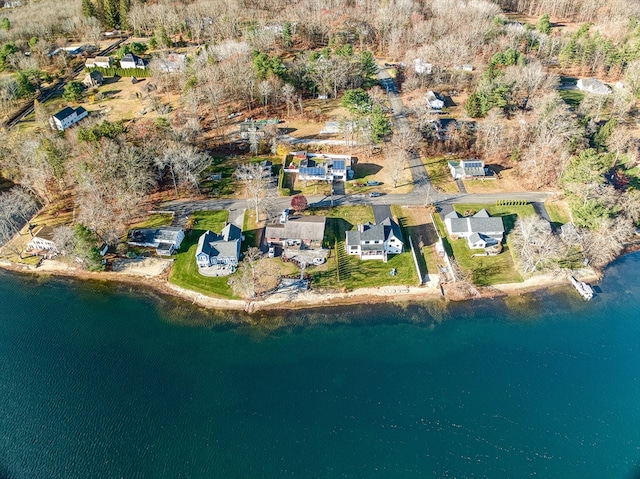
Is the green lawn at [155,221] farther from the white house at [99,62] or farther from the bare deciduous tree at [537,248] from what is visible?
the white house at [99,62]

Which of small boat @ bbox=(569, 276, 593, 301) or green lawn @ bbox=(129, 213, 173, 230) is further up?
green lawn @ bbox=(129, 213, 173, 230)

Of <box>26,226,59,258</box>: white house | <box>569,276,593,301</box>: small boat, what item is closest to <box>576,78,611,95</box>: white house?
<box>569,276,593,301</box>: small boat

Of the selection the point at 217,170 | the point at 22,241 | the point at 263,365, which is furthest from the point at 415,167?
the point at 22,241

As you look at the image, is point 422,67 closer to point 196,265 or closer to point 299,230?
point 299,230

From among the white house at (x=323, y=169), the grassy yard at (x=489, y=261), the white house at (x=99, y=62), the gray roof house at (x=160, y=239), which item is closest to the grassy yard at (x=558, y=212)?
the grassy yard at (x=489, y=261)

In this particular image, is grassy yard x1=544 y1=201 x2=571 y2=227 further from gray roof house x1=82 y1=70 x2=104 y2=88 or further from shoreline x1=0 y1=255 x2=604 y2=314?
gray roof house x1=82 y1=70 x2=104 y2=88

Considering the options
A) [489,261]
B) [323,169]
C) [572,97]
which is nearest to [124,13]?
[323,169]
